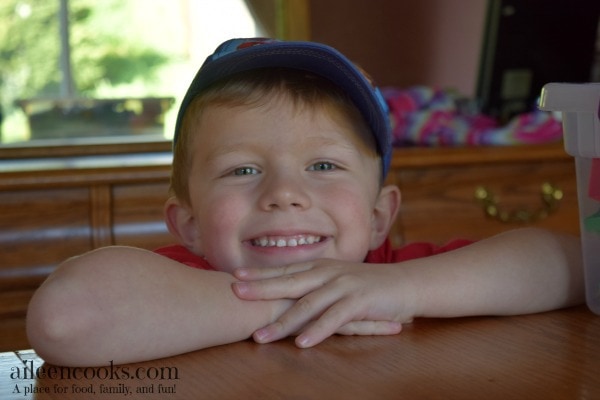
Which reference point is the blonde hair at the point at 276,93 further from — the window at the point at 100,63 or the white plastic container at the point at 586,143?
the window at the point at 100,63

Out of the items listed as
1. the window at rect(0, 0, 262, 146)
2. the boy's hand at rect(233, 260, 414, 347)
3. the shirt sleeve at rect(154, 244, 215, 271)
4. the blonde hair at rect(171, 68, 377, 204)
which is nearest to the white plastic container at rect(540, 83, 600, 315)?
the boy's hand at rect(233, 260, 414, 347)

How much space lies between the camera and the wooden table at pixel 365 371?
632mm

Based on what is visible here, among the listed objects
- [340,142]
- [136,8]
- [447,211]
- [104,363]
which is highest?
[136,8]

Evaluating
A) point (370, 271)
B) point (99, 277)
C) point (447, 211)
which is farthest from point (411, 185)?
point (99, 277)

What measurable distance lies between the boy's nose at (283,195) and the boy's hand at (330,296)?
0.11 meters

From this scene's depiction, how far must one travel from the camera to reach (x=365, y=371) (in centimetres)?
68

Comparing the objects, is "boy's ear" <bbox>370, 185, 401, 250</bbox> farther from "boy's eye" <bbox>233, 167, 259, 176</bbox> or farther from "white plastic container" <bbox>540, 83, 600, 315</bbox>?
"white plastic container" <bbox>540, 83, 600, 315</bbox>

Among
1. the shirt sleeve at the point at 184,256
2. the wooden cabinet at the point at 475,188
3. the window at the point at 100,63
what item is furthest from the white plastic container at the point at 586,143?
the window at the point at 100,63

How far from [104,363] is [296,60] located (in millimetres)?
441

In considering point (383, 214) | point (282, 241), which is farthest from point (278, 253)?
point (383, 214)

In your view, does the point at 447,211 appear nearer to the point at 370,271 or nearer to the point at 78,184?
the point at 78,184

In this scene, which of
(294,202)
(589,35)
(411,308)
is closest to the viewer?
(411,308)

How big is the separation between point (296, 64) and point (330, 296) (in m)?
0.32

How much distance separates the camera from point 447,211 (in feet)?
6.57
